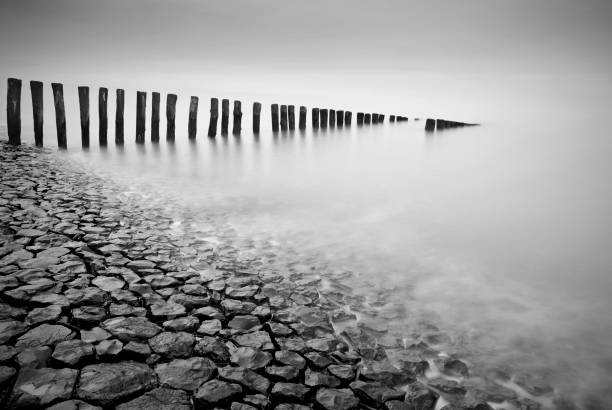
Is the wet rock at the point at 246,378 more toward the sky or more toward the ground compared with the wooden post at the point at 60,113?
more toward the ground

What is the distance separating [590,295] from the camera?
10.0 ft

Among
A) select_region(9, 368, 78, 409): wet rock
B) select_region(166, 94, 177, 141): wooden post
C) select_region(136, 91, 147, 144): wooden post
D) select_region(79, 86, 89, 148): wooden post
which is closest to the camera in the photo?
select_region(9, 368, 78, 409): wet rock

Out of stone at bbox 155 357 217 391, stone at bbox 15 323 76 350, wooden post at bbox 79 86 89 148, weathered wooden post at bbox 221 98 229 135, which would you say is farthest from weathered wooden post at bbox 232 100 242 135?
stone at bbox 155 357 217 391

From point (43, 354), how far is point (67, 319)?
37 centimetres

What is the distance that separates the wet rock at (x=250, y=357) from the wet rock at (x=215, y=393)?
165 millimetres

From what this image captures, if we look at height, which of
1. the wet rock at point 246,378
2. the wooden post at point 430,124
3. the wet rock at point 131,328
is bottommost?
the wet rock at point 246,378

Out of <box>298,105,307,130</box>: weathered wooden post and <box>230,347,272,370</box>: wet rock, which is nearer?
<box>230,347,272,370</box>: wet rock

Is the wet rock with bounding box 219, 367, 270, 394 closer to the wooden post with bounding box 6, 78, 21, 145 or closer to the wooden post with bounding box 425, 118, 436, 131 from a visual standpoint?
the wooden post with bounding box 6, 78, 21, 145

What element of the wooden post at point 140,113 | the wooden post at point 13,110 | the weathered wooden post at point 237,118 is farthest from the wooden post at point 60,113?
the weathered wooden post at point 237,118

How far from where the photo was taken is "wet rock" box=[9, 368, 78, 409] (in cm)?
151

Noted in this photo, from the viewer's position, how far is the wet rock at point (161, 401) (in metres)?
1.58

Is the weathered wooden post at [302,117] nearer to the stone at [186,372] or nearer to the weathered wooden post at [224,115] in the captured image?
the weathered wooden post at [224,115]

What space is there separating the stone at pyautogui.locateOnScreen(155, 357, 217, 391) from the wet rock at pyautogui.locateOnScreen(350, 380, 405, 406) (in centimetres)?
74

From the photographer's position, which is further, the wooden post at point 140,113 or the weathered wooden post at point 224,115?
the weathered wooden post at point 224,115
